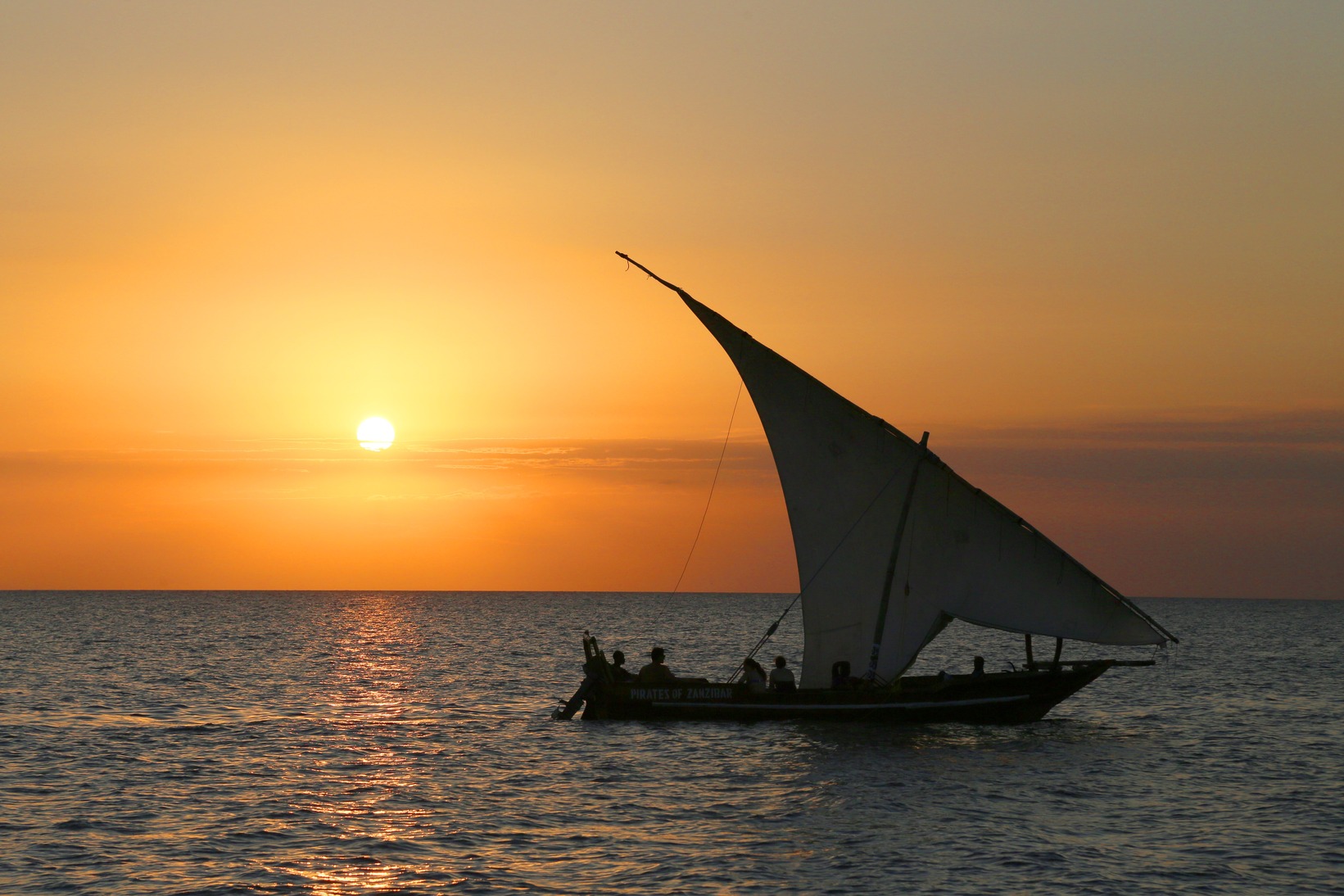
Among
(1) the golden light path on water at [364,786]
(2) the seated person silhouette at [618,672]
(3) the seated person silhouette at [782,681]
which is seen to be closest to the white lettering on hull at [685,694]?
(2) the seated person silhouette at [618,672]

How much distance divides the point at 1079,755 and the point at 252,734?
76.8 ft

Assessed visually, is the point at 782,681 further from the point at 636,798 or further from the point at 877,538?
the point at 636,798

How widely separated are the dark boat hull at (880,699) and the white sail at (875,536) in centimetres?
107

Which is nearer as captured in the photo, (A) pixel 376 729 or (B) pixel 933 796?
(B) pixel 933 796

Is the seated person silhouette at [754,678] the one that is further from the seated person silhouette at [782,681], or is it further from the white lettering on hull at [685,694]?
the white lettering on hull at [685,694]

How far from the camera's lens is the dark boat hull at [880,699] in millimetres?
36438

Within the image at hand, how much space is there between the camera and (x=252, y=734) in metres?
39.8

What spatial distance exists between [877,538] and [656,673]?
7424mm

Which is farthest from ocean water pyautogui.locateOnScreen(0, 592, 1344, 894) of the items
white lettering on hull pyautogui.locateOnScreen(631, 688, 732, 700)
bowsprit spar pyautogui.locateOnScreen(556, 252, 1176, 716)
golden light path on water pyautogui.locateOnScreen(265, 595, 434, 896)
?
bowsprit spar pyautogui.locateOnScreen(556, 252, 1176, 716)

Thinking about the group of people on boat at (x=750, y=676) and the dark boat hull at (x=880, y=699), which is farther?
the group of people on boat at (x=750, y=676)

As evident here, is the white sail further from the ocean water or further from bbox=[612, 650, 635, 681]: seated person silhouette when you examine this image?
bbox=[612, 650, 635, 681]: seated person silhouette

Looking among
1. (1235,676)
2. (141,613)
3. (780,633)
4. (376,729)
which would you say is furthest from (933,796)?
(141,613)

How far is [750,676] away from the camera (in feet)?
125

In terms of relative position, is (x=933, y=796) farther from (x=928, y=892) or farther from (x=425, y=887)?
(x=425, y=887)
